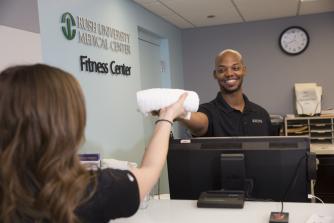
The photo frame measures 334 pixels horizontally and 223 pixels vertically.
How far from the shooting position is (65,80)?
0.86 m

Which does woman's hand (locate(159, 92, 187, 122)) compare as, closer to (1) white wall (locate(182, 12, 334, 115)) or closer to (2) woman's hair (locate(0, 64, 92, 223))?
(2) woman's hair (locate(0, 64, 92, 223))

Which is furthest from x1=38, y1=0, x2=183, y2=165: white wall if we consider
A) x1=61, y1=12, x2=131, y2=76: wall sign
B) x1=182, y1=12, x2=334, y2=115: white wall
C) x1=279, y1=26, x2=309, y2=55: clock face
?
x1=279, y1=26, x2=309, y2=55: clock face

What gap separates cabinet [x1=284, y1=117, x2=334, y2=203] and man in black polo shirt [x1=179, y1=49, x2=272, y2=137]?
1966 mm

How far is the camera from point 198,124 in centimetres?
197

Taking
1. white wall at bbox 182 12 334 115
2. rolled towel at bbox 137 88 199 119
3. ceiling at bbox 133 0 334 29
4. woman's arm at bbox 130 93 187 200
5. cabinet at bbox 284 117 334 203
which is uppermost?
ceiling at bbox 133 0 334 29

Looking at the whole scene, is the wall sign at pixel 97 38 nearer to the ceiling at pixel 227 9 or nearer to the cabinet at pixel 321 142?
the ceiling at pixel 227 9

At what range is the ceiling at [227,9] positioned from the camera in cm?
371

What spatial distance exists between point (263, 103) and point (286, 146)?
3.48m

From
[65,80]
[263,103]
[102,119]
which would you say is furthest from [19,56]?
[263,103]

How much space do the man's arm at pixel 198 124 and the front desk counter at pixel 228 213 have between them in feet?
1.59

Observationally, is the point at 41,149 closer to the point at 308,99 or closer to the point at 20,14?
the point at 20,14

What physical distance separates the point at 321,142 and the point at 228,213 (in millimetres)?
3163

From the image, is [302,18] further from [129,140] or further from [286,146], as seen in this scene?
[286,146]

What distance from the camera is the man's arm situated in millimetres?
1902
